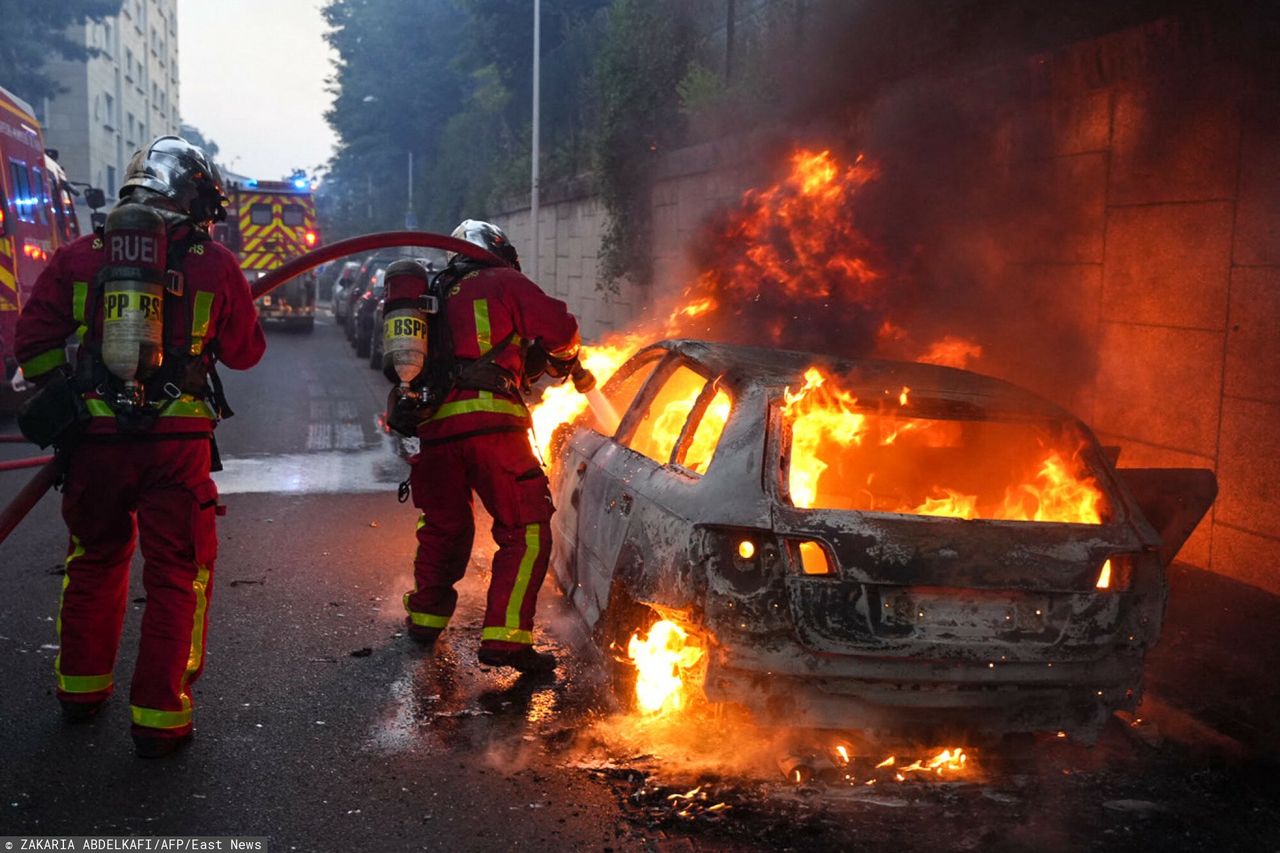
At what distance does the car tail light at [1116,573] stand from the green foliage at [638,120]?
14326mm

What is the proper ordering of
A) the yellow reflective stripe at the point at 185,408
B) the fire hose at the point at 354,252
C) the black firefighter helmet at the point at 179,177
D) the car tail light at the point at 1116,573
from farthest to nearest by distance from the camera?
the fire hose at the point at 354,252
the black firefighter helmet at the point at 179,177
the yellow reflective stripe at the point at 185,408
the car tail light at the point at 1116,573

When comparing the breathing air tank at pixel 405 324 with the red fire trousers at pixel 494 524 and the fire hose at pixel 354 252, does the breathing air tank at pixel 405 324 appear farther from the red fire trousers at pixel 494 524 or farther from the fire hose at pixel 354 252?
the red fire trousers at pixel 494 524

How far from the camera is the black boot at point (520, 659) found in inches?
186

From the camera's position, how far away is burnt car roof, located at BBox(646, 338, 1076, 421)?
4.26 m

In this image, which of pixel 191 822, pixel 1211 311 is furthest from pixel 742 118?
pixel 191 822

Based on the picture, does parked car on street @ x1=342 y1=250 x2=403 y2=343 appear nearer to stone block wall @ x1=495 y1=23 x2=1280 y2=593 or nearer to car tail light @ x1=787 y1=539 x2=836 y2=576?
stone block wall @ x1=495 y1=23 x2=1280 y2=593

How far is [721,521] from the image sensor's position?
3725mm

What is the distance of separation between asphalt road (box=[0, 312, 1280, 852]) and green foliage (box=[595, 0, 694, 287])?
42.2ft

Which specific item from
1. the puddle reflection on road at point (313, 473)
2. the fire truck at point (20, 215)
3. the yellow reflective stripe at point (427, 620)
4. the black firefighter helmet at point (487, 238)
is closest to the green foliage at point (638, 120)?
the fire truck at point (20, 215)

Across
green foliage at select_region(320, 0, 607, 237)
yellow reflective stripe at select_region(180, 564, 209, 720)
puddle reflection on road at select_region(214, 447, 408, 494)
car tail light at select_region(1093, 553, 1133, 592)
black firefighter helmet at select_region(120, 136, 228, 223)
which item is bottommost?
puddle reflection on road at select_region(214, 447, 408, 494)

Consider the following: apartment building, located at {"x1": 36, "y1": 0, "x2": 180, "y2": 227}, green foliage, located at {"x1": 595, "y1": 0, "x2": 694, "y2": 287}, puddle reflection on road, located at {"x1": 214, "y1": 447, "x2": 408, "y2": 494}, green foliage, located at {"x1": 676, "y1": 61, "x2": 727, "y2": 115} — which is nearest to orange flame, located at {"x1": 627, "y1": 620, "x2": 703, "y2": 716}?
puddle reflection on road, located at {"x1": 214, "y1": 447, "x2": 408, "y2": 494}

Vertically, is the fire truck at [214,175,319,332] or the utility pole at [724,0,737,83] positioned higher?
the utility pole at [724,0,737,83]

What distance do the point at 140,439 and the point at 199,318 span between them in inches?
18.6

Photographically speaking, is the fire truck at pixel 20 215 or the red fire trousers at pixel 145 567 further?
the fire truck at pixel 20 215
